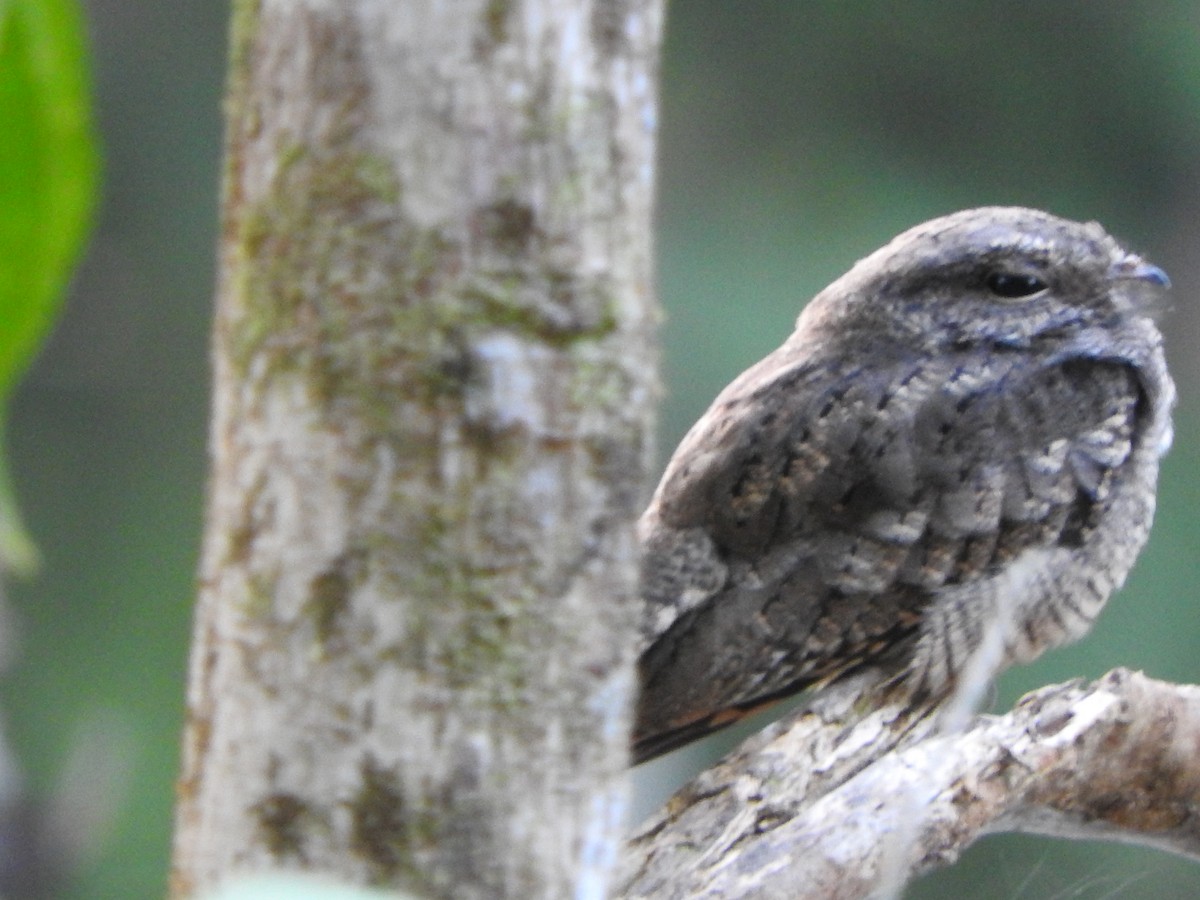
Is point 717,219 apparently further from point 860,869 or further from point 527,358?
point 527,358

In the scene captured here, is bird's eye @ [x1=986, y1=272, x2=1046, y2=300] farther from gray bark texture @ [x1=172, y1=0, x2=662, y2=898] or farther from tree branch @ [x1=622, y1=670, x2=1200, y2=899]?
gray bark texture @ [x1=172, y1=0, x2=662, y2=898]

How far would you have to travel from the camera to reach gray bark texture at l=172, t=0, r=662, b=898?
0.80 meters

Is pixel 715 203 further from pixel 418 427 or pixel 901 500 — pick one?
pixel 418 427

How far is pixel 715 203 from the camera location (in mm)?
6070

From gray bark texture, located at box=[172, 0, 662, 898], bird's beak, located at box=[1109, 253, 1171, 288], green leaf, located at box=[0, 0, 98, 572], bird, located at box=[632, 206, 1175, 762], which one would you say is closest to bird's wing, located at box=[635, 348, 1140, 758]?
bird, located at box=[632, 206, 1175, 762]

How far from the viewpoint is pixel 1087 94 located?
6332mm

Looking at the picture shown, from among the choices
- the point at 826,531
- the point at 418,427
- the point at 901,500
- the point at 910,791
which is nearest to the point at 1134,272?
the point at 901,500

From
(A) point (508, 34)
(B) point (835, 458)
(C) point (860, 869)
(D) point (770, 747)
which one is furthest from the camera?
(B) point (835, 458)

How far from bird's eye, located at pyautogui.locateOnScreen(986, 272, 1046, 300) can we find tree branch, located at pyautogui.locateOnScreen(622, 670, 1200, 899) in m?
0.69

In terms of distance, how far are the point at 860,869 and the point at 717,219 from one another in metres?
4.65

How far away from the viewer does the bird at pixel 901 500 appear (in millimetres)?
2172

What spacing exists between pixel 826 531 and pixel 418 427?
1.47 metres

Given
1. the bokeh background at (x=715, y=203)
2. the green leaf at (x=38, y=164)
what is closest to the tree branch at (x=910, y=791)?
the green leaf at (x=38, y=164)

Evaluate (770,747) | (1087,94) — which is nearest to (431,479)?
(770,747)
